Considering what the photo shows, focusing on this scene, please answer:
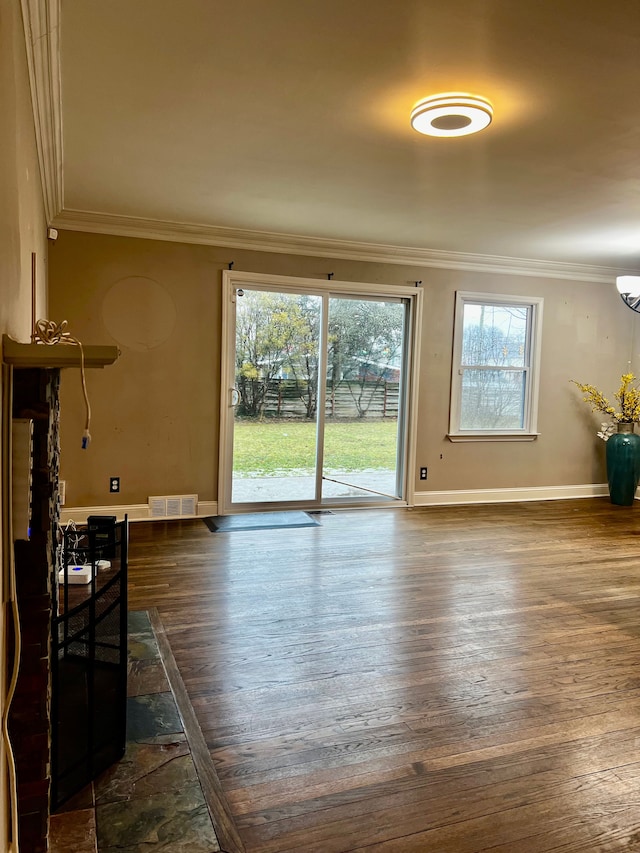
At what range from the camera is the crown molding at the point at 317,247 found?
15.6 feet

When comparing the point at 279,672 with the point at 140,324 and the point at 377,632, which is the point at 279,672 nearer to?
the point at 377,632

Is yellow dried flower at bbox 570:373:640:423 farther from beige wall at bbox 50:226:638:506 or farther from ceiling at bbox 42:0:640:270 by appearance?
ceiling at bbox 42:0:640:270

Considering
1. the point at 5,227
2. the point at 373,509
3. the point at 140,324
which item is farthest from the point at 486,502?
the point at 5,227

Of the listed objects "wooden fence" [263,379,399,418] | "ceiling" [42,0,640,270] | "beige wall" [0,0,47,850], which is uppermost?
"ceiling" [42,0,640,270]

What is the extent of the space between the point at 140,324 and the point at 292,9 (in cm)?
338

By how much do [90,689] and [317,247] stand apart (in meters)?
4.30

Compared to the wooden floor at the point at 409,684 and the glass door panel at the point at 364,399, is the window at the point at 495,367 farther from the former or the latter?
Result: the wooden floor at the point at 409,684

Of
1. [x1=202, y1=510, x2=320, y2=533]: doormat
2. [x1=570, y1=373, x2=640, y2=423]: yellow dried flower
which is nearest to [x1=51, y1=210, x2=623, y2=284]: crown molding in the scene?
[x1=570, y1=373, x2=640, y2=423]: yellow dried flower

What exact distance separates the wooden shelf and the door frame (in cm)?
395

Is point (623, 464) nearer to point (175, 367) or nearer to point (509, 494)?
point (509, 494)

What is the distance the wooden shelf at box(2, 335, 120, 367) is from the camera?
4.20 ft

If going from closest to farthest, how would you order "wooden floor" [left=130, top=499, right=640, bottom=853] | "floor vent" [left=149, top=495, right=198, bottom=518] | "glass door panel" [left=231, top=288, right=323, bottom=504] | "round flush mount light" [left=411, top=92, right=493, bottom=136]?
"wooden floor" [left=130, top=499, right=640, bottom=853] → "round flush mount light" [left=411, top=92, right=493, bottom=136] → "floor vent" [left=149, top=495, right=198, bottom=518] → "glass door panel" [left=231, top=288, right=323, bottom=504]

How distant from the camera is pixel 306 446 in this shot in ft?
18.5

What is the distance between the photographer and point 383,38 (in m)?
2.07
